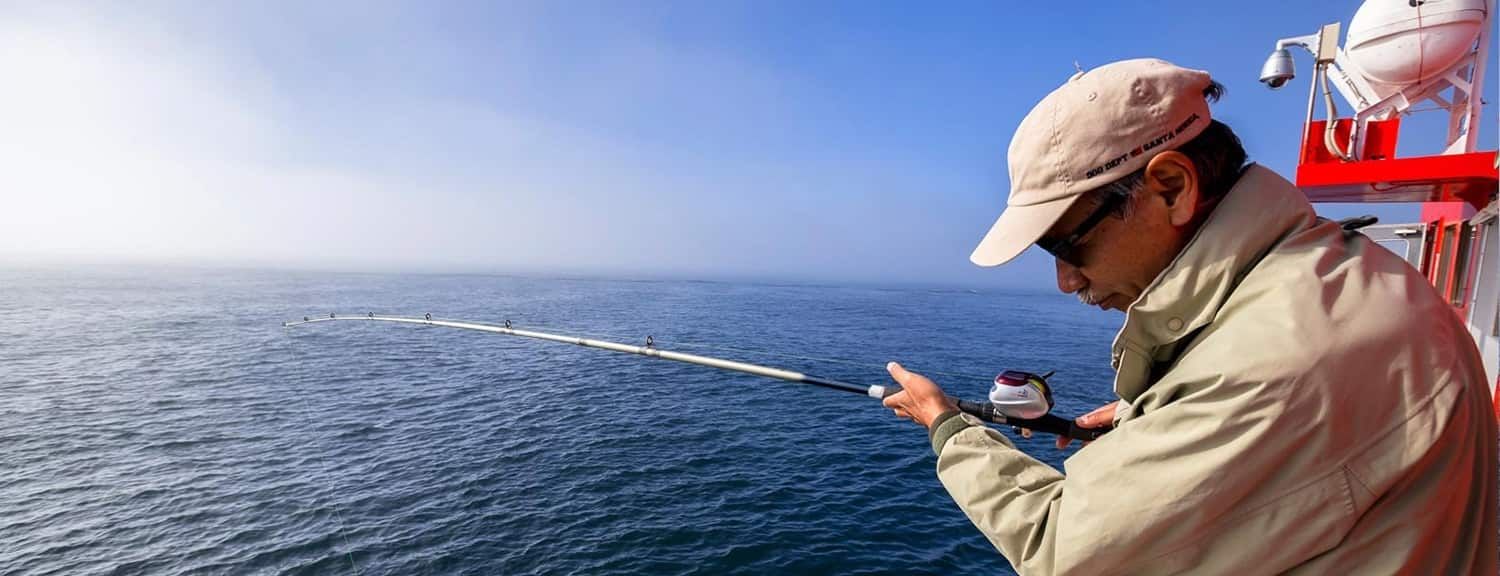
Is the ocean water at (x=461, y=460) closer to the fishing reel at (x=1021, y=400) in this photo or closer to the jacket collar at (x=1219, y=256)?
the fishing reel at (x=1021, y=400)

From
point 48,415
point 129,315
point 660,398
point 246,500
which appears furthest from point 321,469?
point 129,315

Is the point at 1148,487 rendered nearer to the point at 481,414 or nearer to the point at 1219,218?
the point at 1219,218

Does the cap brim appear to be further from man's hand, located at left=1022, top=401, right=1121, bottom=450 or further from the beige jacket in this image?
man's hand, located at left=1022, top=401, right=1121, bottom=450

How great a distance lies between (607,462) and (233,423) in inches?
507

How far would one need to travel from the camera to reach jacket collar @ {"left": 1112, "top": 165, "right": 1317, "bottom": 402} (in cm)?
129

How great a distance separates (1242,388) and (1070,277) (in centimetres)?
70

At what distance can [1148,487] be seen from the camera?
120cm

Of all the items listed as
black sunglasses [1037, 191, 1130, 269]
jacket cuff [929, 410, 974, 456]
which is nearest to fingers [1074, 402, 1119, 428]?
jacket cuff [929, 410, 974, 456]

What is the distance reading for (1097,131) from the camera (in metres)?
1.44

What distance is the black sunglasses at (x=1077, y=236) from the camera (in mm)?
1527

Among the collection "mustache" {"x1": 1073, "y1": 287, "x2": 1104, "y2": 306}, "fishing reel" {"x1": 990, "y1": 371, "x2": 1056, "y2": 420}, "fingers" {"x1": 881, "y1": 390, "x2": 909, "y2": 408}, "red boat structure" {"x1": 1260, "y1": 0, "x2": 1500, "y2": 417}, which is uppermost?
"red boat structure" {"x1": 1260, "y1": 0, "x2": 1500, "y2": 417}

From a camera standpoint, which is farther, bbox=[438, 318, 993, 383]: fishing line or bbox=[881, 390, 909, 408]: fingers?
bbox=[438, 318, 993, 383]: fishing line

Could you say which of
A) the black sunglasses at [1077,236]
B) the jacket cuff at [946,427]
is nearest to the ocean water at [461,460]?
the jacket cuff at [946,427]

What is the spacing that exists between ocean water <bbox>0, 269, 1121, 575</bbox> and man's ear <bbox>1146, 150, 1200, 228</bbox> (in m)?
10.7
